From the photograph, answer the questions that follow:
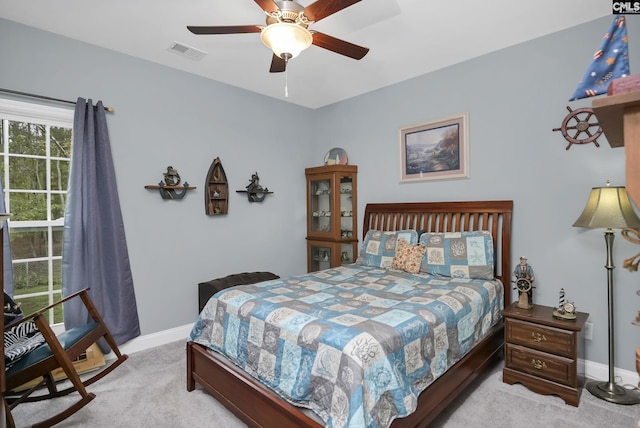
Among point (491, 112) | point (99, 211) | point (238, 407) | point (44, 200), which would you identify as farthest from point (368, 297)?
point (44, 200)

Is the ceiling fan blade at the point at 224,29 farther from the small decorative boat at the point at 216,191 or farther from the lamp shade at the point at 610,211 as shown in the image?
the lamp shade at the point at 610,211

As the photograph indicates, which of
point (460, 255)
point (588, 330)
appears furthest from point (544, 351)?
point (460, 255)

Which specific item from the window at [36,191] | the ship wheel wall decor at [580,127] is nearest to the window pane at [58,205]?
the window at [36,191]

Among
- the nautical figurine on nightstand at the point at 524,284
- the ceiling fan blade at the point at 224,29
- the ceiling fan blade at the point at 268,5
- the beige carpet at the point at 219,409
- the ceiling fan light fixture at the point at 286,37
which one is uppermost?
the ceiling fan blade at the point at 268,5

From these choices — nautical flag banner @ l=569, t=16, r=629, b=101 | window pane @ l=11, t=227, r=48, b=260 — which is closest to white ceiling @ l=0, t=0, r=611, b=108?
window pane @ l=11, t=227, r=48, b=260

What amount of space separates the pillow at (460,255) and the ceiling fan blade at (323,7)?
7.16 ft

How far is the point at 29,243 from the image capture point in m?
2.83

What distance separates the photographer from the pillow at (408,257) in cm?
316

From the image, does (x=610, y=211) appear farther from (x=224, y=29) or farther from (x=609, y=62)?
(x=224, y=29)

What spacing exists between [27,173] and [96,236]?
765 mm

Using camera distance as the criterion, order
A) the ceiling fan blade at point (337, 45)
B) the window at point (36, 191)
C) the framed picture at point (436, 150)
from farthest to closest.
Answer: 1. the framed picture at point (436, 150)
2. the window at point (36, 191)
3. the ceiling fan blade at point (337, 45)

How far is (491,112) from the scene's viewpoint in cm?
317

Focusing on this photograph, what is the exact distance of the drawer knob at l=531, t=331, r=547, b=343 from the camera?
2381 millimetres

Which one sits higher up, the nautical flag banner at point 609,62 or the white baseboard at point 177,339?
the nautical flag banner at point 609,62
